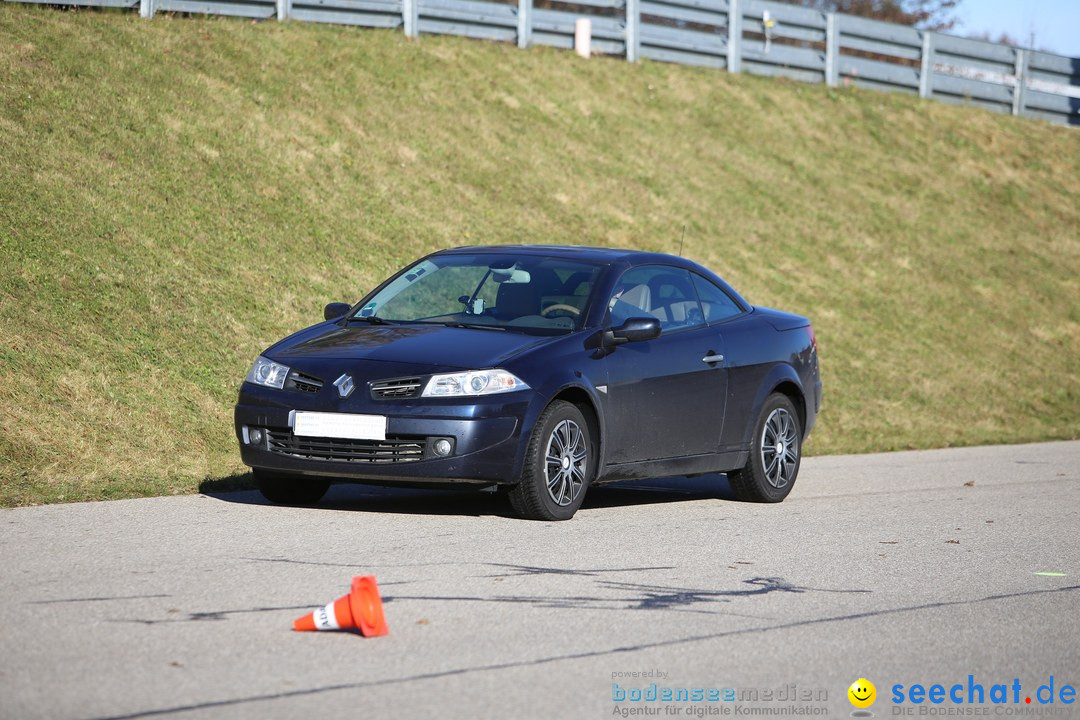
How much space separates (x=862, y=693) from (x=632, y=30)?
2244cm

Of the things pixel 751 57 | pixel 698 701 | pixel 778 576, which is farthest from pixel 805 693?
pixel 751 57

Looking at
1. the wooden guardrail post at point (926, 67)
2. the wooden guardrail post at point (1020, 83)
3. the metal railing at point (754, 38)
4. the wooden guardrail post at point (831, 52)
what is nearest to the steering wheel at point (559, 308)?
the metal railing at point (754, 38)

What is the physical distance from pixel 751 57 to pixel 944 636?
2379 cm

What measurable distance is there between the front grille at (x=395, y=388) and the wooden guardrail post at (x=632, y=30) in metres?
18.7

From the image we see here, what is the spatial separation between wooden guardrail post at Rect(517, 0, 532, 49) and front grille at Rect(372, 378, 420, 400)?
16.7 meters

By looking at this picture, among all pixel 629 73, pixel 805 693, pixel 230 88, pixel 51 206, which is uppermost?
pixel 629 73

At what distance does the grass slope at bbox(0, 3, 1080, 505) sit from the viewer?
37.8 feet

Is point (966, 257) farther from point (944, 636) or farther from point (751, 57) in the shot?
point (944, 636)

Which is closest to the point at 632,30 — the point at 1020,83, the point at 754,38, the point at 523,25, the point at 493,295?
the point at 523,25

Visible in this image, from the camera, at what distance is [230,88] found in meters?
17.8

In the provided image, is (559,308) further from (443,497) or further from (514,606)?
(514,606)

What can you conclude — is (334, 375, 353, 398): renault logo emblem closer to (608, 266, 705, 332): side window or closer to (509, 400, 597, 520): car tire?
(509, 400, 597, 520): car tire

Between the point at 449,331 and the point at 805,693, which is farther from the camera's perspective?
the point at 449,331

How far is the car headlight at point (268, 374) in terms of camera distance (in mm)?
8867
